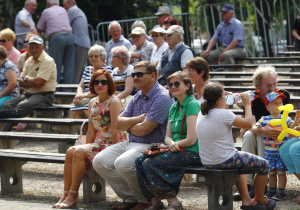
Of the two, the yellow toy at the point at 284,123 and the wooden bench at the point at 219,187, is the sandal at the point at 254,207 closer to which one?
the wooden bench at the point at 219,187

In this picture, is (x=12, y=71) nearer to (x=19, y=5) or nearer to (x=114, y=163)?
(x=114, y=163)

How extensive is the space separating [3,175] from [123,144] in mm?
1886

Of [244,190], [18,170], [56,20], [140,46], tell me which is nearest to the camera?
[244,190]

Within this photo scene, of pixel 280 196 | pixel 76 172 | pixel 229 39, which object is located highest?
pixel 229 39

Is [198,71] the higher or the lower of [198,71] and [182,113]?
the higher

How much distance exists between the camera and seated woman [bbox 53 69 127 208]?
7.38 metres

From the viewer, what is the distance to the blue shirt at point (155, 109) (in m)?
7.11

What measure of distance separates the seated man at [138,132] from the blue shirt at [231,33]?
6565mm

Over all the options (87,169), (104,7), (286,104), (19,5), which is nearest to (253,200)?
(286,104)

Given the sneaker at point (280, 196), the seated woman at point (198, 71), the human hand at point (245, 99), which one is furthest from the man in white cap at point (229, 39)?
the human hand at point (245, 99)

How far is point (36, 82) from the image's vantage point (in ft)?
36.1

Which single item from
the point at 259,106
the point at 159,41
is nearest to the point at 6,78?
the point at 159,41

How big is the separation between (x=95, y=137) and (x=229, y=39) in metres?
6.60

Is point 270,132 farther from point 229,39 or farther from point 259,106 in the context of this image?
point 229,39
